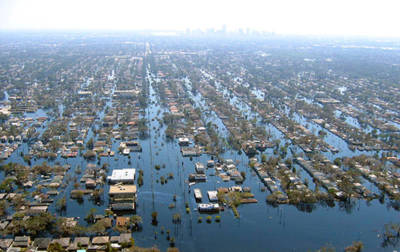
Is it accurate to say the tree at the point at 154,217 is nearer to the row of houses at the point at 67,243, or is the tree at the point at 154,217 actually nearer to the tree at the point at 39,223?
the row of houses at the point at 67,243

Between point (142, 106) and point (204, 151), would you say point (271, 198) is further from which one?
point (142, 106)

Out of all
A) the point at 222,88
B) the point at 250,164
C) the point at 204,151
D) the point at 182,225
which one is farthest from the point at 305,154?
the point at 222,88

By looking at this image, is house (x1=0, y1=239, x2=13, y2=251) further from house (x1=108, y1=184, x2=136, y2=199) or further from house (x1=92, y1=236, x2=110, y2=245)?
house (x1=108, y1=184, x2=136, y2=199)

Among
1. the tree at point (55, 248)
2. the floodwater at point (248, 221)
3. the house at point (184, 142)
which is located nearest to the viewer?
the tree at point (55, 248)

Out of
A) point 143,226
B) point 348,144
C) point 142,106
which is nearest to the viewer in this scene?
point 143,226

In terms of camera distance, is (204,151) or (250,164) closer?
(250,164)

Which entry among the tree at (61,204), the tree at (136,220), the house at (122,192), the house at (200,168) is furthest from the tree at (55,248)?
the house at (200,168)

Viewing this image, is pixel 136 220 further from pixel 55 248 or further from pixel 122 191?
pixel 55 248

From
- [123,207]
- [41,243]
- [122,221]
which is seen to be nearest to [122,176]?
[123,207]
